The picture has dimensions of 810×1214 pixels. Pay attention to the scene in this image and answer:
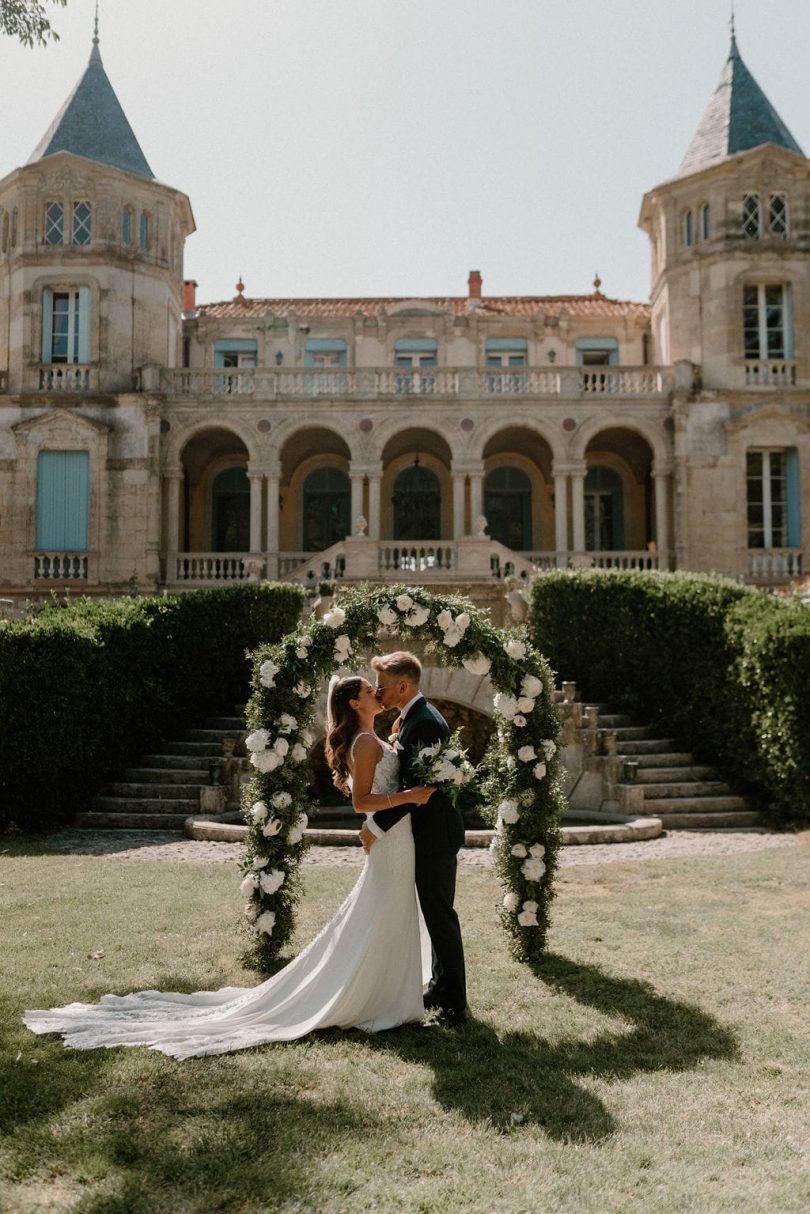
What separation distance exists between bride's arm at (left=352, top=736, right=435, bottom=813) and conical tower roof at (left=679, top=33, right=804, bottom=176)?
25.1m

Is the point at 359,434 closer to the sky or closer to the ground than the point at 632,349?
closer to the ground

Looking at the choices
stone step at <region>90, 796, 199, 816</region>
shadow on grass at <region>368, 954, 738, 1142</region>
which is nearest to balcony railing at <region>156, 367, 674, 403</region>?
stone step at <region>90, 796, 199, 816</region>

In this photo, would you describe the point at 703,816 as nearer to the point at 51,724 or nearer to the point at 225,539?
the point at 51,724

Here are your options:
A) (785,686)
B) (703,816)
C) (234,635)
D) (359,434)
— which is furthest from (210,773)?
(359,434)

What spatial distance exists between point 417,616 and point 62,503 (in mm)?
20588

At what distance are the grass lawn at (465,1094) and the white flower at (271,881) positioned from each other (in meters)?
0.54

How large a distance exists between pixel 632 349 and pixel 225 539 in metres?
13.8

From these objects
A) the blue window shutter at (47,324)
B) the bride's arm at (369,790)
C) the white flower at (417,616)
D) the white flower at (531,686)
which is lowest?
the bride's arm at (369,790)

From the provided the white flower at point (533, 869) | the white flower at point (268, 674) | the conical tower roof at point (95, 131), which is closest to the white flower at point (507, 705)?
the white flower at point (533, 869)

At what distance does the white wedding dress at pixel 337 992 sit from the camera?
16.3 feet

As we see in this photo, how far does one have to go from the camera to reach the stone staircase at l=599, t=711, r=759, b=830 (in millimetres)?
12477

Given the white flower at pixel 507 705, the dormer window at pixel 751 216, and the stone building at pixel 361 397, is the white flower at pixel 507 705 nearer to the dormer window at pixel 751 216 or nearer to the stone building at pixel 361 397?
the stone building at pixel 361 397

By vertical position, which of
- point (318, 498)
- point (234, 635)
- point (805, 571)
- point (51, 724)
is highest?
point (318, 498)

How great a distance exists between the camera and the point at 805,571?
23.9m
